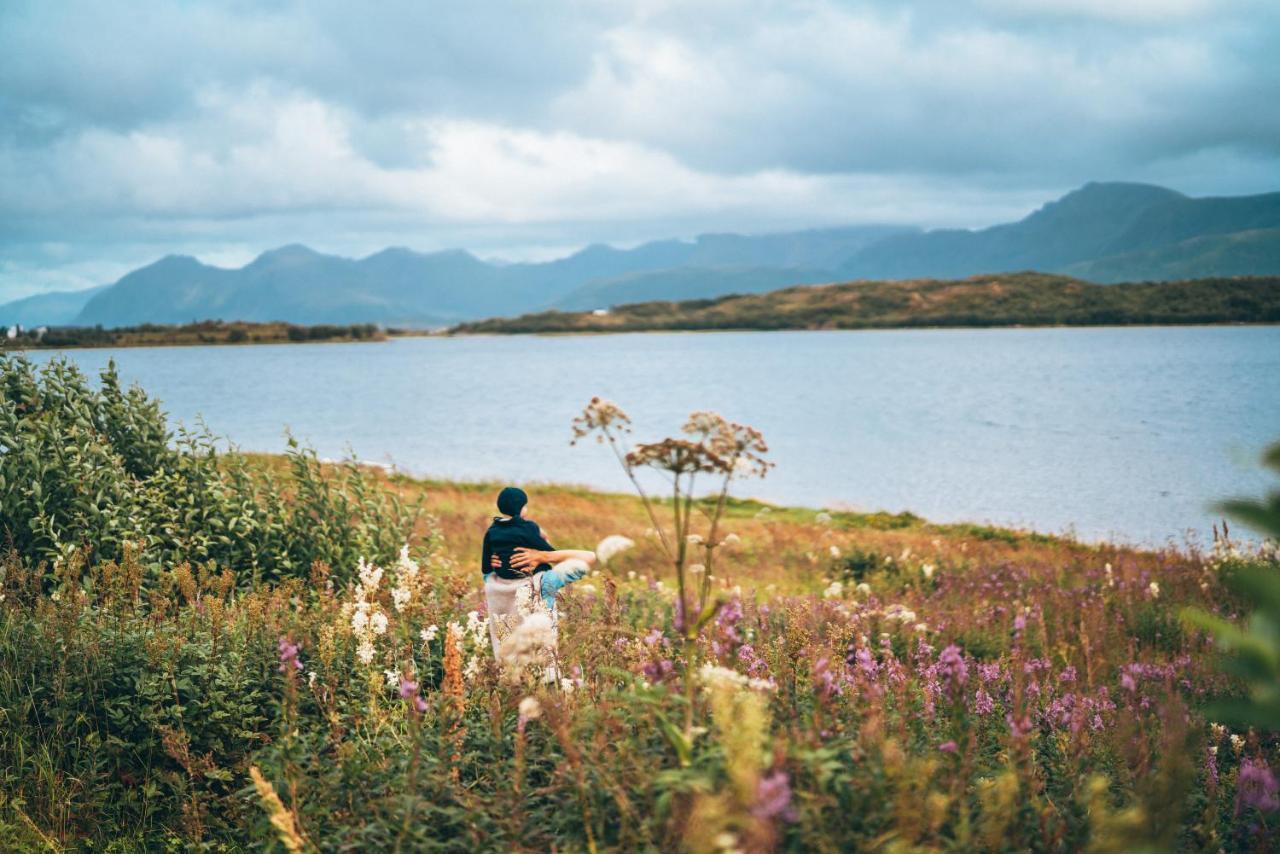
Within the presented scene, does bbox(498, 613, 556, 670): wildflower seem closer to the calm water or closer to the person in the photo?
the person

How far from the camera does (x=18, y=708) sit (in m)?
6.56

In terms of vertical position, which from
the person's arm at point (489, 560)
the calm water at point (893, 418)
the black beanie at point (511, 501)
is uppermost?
the black beanie at point (511, 501)

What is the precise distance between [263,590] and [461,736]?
4.70 m

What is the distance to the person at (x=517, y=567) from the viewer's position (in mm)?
7336

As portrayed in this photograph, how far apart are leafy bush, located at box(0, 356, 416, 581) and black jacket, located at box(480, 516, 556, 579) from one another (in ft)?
11.8

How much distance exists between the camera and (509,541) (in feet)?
25.1

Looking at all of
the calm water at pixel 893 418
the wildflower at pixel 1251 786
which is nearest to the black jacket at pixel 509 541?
the wildflower at pixel 1251 786

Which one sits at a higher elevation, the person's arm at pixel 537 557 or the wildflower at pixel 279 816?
the person's arm at pixel 537 557

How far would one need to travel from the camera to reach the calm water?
38938 millimetres

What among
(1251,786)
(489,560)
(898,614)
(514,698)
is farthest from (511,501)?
(898,614)

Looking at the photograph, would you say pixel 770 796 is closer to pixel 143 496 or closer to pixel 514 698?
pixel 514 698

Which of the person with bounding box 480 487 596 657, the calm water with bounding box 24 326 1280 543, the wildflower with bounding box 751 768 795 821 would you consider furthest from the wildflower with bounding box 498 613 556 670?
the calm water with bounding box 24 326 1280 543

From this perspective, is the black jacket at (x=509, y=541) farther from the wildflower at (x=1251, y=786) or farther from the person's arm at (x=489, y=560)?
the wildflower at (x=1251, y=786)

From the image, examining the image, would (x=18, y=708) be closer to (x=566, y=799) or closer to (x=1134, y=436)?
(x=566, y=799)
